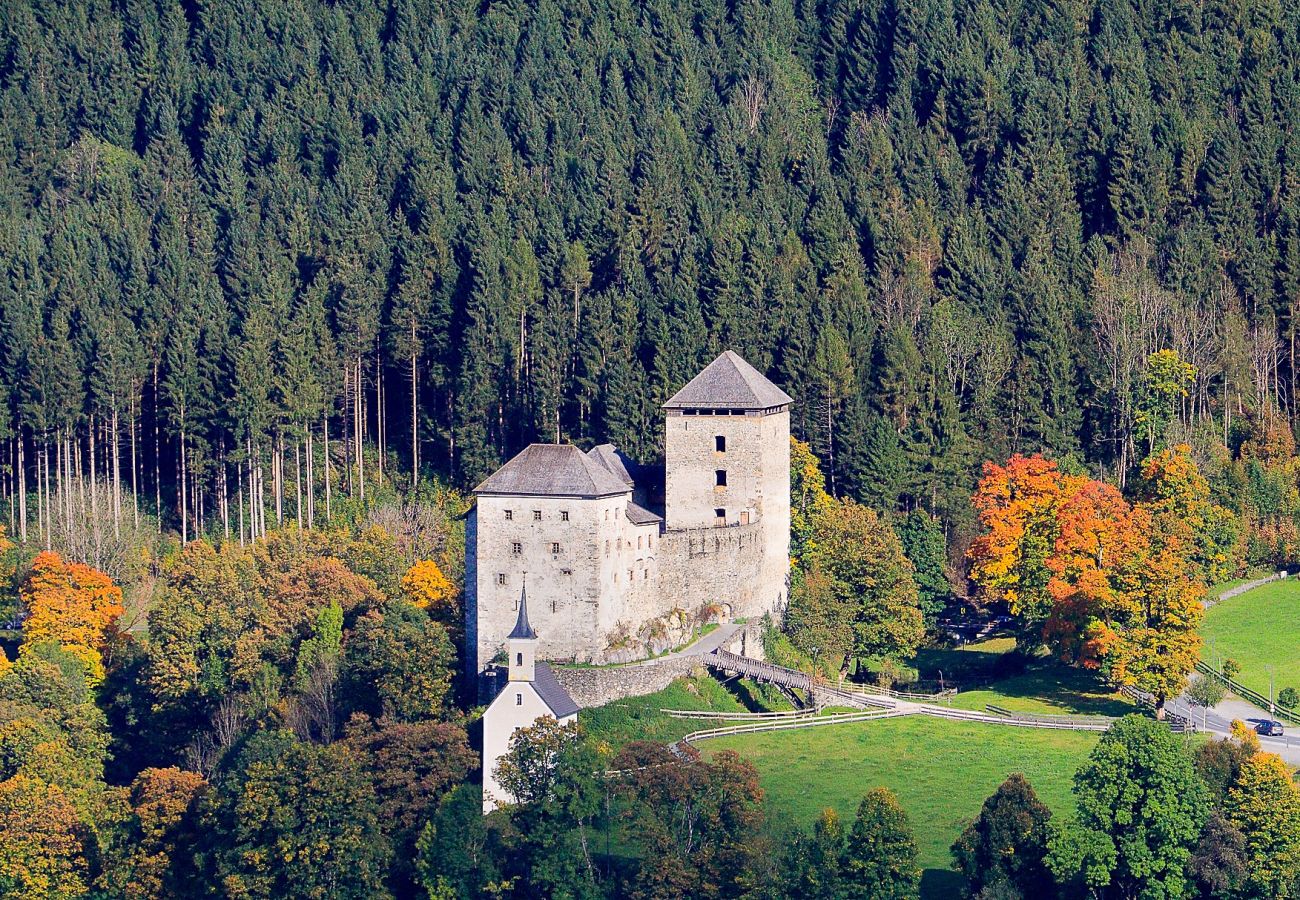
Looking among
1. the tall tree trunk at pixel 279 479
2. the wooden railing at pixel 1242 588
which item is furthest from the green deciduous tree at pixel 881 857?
the tall tree trunk at pixel 279 479

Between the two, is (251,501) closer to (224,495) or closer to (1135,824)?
(224,495)

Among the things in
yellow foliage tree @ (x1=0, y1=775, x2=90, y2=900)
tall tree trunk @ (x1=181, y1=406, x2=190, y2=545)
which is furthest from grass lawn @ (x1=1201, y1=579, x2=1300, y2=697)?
tall tree trunk @ (x1=181, y1=406, x2=190, y2=545)

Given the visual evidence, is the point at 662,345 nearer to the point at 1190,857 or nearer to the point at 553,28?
the point at 1190,857

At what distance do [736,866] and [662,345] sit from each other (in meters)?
41.7

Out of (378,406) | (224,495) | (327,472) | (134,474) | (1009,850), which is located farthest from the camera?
(378,406)

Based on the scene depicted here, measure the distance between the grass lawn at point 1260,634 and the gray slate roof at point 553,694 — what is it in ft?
80.8

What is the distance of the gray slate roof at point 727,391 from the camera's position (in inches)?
3824

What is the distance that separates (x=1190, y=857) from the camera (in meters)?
73.7

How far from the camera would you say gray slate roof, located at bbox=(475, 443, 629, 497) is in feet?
291

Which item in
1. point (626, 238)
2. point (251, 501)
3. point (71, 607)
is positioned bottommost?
point (71, 607)

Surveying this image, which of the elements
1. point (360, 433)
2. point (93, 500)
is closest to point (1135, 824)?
point (360, 433)

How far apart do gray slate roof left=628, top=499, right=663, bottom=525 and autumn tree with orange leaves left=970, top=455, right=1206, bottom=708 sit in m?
14.9

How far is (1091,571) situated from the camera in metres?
94.5

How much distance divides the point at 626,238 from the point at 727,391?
1311 inches
